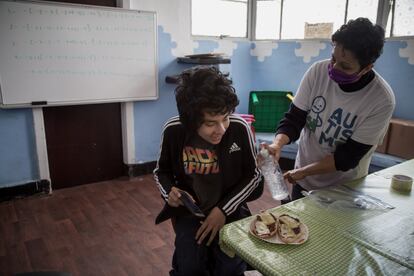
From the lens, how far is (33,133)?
2666mm

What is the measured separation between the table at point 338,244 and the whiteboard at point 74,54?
7.15ft

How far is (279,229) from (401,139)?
2.19 metres

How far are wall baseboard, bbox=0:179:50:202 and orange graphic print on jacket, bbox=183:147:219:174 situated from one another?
1991mm

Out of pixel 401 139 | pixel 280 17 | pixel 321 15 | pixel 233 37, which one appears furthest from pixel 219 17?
pixel 401 139

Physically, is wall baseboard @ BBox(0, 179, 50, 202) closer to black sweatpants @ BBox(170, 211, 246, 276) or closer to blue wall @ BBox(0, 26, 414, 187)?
blue wall @ BBox(0, 26, 414, 187)

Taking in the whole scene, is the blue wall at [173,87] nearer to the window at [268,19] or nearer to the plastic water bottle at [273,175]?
the window at [268,19]

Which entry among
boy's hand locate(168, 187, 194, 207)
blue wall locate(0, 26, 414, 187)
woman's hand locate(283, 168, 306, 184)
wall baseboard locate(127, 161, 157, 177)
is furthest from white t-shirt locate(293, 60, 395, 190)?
wall baseboard locate(127, 161, 157, 177)

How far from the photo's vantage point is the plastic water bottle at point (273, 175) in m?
1.35

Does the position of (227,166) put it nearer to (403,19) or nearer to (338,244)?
(338,244)

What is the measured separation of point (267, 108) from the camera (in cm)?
361

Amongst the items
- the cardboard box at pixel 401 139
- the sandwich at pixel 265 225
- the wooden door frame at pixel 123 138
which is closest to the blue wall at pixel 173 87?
the wooden door frame at pixel 123 138

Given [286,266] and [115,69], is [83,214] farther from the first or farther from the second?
[286,266]

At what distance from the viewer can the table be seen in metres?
0.80

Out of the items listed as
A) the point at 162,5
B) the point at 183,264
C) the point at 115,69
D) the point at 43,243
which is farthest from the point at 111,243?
the point at 162,5
